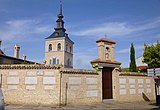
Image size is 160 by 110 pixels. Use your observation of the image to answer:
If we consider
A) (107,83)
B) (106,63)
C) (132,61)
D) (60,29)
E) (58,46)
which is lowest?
(107,83)

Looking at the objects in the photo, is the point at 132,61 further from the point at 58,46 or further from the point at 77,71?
the point at 58,46

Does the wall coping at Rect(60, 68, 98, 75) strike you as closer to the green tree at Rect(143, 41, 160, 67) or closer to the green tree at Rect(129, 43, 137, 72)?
the green tree at Rect(143, 41, 160, 67)

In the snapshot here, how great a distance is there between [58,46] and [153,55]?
164 ft

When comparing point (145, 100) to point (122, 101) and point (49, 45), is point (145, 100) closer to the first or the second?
point (122, 101)

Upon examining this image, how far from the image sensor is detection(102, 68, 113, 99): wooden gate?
1964cm

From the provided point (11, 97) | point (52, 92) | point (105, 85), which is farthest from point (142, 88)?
point (11, 97)

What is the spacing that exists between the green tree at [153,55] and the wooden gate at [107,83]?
407 cm

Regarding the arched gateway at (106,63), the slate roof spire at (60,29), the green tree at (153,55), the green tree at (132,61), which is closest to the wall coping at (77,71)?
the arched gateway at (106,63)

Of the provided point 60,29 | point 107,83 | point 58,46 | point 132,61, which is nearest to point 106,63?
point 107,83

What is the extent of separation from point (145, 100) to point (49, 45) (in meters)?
49.2

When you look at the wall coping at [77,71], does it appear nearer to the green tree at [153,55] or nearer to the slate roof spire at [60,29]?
the green tree at [153,55]

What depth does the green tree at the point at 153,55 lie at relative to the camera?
Result: 18.1 metres

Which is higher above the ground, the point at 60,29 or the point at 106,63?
the point at 60,29

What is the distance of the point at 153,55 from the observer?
18453 millimetres
